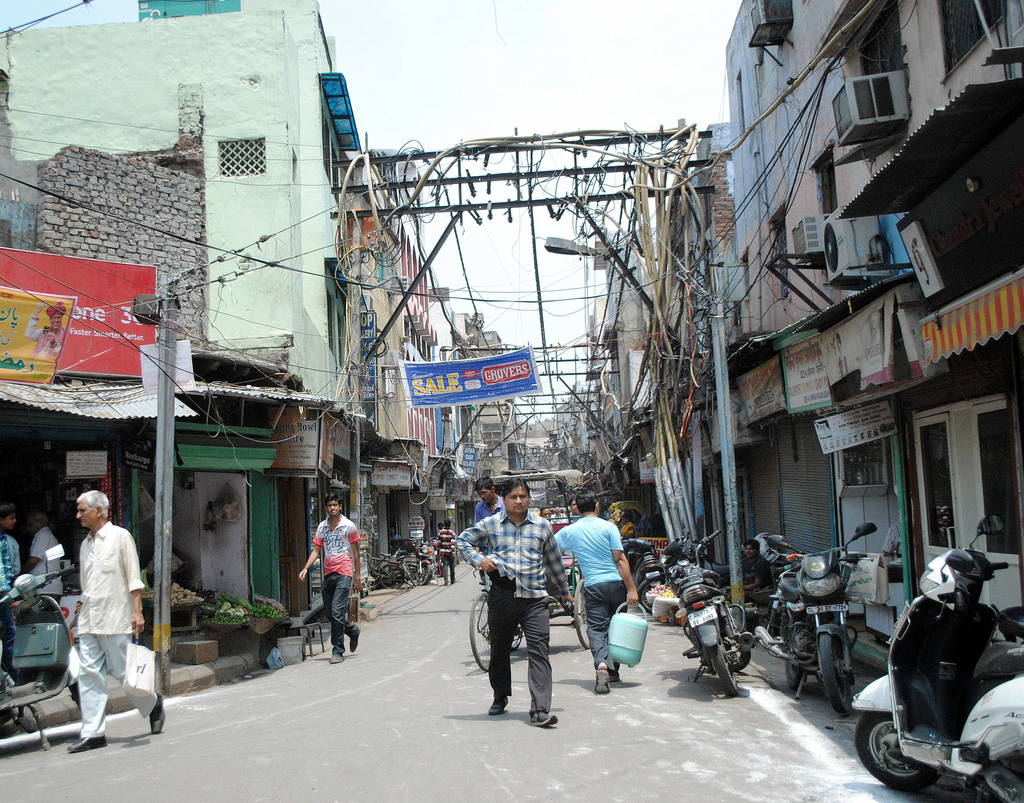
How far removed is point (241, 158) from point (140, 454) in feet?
27.0

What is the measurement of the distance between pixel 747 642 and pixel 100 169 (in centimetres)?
1346

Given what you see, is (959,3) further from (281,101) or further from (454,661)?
(281,101)

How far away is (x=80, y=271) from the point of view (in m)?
13.3

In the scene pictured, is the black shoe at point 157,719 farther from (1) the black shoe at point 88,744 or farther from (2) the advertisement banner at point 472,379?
(2) the advertisement banner at point 472,379

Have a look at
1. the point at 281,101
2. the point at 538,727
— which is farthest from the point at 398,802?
the point at 281,101

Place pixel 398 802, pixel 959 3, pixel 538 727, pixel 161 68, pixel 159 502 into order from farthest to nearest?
1. pixel 161 68
2. pixel 159 502
3. pixel 959 3
4. pixel 538 727
5. pixel 398 802

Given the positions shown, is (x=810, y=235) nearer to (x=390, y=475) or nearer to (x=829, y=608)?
(x=829, y=608)

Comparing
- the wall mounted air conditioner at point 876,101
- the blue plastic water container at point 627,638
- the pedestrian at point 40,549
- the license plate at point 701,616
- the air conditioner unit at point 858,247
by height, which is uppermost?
the wall mounted air conditioner at point 876,101

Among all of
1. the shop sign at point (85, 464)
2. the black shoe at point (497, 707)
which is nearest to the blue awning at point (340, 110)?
the shop sign at point (85, 464)

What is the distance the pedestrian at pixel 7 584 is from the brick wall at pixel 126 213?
6.39 m

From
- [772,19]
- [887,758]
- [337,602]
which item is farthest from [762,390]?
[887,758]

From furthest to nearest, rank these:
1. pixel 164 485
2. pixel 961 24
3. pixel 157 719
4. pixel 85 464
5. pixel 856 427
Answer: pixel 85 464
pixel 856 427
pixel 164 485
pixel 961 24
pixel 157 719

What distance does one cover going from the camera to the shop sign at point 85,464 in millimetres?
10812

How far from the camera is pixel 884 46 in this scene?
10773 millimetres
